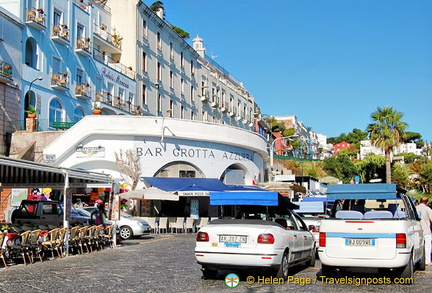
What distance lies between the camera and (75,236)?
18.1m

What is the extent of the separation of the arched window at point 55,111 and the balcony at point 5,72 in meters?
4.88

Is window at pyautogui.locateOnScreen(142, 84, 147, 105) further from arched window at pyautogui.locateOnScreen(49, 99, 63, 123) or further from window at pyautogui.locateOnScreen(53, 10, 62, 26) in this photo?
window at pyautogui.locateOnScreen(53, 10, 62, 26)

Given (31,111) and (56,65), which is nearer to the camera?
(31,111)

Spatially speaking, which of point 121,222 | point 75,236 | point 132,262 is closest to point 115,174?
point 121,222

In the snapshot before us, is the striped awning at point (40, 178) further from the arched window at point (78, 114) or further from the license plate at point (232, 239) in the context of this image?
the arched window at point (78, 114)

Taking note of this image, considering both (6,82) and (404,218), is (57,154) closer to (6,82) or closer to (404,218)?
(6,82)

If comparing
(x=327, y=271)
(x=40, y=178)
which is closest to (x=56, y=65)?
(x=40, y=178)

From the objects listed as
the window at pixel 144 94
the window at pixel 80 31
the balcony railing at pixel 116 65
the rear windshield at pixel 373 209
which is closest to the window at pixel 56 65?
the window at pixel 80 31

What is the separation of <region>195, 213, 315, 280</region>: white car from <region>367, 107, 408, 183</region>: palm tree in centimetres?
4255

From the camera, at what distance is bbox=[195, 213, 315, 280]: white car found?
429 inches

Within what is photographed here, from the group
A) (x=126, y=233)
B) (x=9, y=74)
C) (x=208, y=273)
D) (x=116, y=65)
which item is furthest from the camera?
(x=116, y=65)

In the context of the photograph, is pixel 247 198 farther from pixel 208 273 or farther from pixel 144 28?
pixel 144 28

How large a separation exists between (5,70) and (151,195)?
41.1ft

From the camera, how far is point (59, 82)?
38.2m
